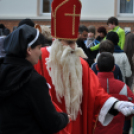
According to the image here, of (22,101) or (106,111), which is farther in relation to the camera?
(106,111)

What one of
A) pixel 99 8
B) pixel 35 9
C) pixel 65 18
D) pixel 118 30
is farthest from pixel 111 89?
pixel 35 9

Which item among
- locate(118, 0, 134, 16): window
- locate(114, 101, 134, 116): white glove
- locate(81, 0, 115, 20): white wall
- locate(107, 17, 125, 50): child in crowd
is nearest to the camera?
locate(114, 101, 134, 116): white glove

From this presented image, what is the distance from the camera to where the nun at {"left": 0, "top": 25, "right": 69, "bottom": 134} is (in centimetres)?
183

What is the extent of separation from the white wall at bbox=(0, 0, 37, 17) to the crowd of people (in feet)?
21.9

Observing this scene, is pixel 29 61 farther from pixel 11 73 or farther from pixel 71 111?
pixel 71 111

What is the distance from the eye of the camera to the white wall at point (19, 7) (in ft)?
36.6

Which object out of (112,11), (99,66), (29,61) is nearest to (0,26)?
(112,11)

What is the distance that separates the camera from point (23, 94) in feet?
6.01

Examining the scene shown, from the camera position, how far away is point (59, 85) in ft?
9.15

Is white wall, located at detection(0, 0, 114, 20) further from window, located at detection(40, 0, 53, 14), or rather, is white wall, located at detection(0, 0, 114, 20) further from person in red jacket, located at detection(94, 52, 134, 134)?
person in red jacket, located at detection(94, 52, 134, 134)

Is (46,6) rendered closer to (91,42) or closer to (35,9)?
(35,9)

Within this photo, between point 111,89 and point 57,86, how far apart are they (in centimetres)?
92

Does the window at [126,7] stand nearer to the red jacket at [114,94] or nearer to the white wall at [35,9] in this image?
the white wall at [35,9]

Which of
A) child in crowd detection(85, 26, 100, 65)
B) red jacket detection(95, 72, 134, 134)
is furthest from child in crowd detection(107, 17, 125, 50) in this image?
red jacket detection(95, 72, 134, 134)
